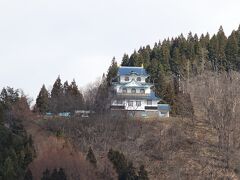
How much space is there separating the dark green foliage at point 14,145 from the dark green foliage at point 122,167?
12.3 feet

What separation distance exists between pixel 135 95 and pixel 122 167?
13.9m

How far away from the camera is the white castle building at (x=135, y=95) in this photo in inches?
1453

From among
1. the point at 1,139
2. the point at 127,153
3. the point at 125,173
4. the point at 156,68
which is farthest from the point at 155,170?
the point at 156,68

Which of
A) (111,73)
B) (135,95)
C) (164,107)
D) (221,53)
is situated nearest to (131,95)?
(135,95)

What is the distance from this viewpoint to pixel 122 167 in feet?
80.5

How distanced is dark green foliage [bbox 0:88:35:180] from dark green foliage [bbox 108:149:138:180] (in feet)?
12.3

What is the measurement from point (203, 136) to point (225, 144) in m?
2.35

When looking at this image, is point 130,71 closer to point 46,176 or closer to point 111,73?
point 111,73

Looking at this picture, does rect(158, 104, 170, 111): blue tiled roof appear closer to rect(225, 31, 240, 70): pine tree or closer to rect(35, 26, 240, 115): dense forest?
rect(35, 26, 240, 115): dense forest

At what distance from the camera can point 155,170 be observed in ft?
100

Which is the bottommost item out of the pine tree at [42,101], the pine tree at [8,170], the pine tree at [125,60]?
the pine tree at [8,170]

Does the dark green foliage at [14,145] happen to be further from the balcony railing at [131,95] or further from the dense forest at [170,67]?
the balcony railing at [131,95]

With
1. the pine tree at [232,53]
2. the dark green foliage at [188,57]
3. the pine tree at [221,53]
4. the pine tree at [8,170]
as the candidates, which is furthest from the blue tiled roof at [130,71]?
the pine tree at [8,170]

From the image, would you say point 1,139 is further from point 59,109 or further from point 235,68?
point 235,68
